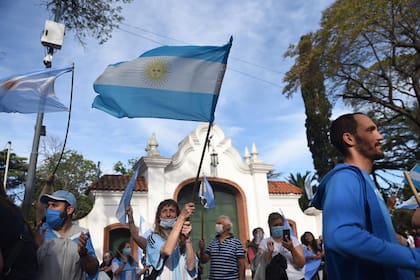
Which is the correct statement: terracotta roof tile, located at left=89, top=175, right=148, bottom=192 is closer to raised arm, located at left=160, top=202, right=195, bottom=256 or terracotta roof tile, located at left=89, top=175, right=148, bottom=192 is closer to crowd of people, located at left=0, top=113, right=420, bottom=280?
crowd of people, located at left=0, top=113, right=420, bottom=280

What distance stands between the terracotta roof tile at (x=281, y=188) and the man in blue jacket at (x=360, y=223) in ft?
47.1

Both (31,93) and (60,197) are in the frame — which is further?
(31,93)

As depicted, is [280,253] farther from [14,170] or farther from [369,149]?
[14,170]

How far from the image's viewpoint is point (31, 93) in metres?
5.14

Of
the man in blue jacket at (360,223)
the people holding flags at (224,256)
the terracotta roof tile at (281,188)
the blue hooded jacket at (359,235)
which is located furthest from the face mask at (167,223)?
the terracotta roof tile at (281,188)

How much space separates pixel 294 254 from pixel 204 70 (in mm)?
2544

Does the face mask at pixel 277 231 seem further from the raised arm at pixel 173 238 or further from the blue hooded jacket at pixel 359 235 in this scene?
the blue hooded jacket at pixel 359 235

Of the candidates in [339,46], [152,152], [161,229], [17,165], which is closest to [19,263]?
[161,229]

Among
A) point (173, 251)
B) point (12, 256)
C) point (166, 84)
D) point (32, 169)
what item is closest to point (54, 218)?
point (173, 251)

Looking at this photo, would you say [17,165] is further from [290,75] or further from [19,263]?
[19,263]

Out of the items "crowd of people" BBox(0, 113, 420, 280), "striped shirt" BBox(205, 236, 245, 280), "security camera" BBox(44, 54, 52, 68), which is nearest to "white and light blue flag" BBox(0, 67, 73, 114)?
"security camera" BBox(44, 54, 52, 68)

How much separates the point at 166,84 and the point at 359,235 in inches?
114

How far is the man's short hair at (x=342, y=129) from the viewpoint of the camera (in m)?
1.93

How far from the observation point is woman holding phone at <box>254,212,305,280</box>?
434cm
